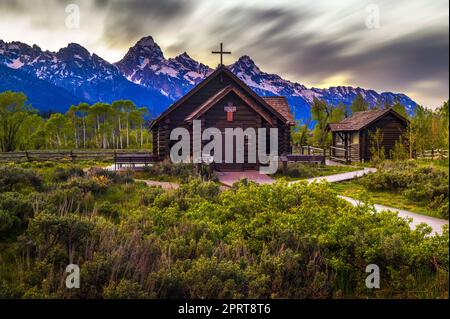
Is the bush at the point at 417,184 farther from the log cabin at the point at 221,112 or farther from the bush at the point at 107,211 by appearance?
the bush at the point at 107,211

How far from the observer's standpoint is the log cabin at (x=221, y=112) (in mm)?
19891

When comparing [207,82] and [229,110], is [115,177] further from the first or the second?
[207,82]

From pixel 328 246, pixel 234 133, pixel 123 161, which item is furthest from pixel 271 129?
pixel 328 246

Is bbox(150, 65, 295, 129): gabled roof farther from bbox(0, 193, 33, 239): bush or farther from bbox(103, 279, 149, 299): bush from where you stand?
bbox(103, 279, 149, 299): bush

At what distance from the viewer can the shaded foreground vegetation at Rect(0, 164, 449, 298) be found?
4266 millimetres

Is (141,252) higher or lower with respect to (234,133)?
lower

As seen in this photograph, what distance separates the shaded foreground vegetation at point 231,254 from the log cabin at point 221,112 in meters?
12.6

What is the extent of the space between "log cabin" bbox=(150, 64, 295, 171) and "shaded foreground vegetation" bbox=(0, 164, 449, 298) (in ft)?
41.4

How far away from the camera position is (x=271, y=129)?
2083 centimetres
